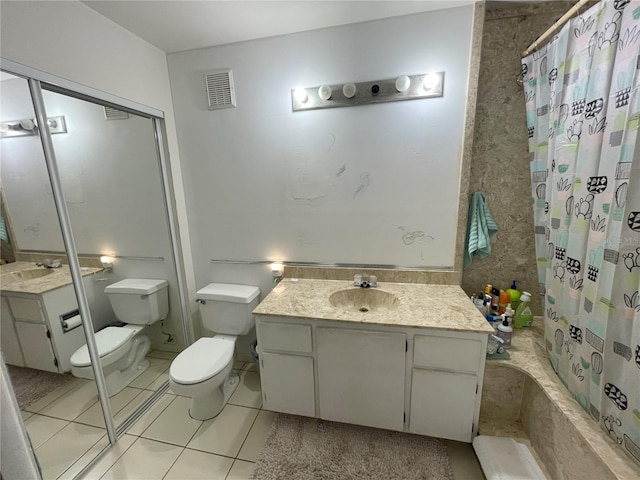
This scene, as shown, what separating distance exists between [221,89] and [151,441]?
235cm

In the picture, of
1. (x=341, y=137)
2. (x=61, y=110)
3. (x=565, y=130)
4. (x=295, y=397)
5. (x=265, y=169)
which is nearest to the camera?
(x=565, y=130)

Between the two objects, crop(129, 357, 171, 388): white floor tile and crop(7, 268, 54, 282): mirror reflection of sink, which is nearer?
crop(7, 268, 54, 282): mirror reflection of sink

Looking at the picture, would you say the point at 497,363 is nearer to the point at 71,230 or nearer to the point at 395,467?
the point at 395,467

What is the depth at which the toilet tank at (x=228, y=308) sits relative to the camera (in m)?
1.92

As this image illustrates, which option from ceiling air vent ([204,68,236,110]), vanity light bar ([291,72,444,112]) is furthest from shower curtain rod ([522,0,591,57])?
ceiling air vent ([204,68,236,110])

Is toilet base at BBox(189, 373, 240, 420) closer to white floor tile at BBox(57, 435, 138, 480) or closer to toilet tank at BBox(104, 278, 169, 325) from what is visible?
white floor tile at BBox(57, 435, 138, 480)

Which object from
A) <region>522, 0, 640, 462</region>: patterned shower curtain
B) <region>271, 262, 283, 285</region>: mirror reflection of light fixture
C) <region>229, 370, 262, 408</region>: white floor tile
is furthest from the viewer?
<region>271, 262, 283, 285</region>: mirror reflection of light fixture

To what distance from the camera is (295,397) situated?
5.08 ft

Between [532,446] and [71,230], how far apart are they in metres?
2.76

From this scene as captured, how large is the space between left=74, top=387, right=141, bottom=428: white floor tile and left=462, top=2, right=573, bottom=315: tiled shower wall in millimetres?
2525

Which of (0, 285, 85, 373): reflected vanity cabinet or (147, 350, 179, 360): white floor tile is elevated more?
(0, 285, 85, 373): reflected vanity cabinet

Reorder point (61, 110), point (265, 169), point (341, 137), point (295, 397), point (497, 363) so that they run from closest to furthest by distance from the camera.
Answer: point (61, 110) < point (497, 363) < point (295, 397) < point (341, 137) < point (265, 169)

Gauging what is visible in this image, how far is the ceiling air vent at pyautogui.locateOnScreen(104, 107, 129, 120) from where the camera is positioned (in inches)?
63.1

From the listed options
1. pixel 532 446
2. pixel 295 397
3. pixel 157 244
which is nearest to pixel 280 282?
pixel 295 397
